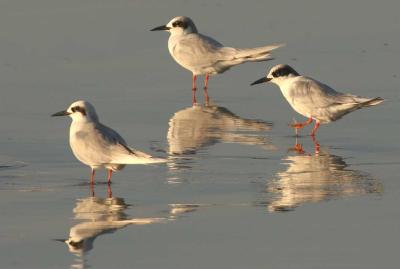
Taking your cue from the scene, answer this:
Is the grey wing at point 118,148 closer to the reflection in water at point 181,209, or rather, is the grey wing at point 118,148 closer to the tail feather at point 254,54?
the reflection in water at point 181,209

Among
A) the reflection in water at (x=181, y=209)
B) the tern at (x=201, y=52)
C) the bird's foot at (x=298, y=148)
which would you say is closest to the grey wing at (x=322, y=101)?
the bird's foot at (x=298, y=148)

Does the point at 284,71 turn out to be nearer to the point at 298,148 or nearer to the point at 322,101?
the point at 322,101

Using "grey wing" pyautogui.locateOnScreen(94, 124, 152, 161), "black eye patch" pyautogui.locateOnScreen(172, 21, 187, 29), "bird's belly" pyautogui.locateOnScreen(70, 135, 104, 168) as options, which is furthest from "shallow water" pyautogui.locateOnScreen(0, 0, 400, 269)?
"black eye patch" pyautogui.locateOnScreen(172, 21, 187, 29)

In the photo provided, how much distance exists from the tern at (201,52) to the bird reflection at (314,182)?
14.2 ft

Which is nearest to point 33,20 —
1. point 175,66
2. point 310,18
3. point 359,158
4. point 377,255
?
point 175,66

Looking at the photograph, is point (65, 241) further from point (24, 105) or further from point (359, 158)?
point (24, 105)

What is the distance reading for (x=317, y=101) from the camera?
14.1 meters

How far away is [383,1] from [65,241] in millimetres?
13038

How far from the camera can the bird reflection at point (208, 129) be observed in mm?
13336

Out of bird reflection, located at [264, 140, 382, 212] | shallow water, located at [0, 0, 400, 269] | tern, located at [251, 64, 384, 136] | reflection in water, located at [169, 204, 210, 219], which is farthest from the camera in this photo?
tern, located at [251, 64, 384, 136]

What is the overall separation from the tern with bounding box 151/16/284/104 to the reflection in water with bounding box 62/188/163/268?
5941 mm

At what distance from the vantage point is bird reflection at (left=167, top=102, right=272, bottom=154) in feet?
43.8

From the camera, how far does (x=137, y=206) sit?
1053cm

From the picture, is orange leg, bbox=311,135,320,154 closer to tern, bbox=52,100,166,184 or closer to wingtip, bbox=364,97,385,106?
wingtip, bbox=364,97,385,106
